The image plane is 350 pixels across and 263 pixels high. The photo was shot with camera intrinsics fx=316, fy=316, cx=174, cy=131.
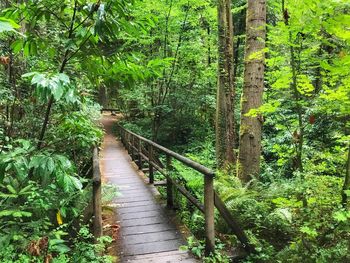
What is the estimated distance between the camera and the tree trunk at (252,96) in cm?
653

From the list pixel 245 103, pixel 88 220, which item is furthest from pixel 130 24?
pixel 245 103

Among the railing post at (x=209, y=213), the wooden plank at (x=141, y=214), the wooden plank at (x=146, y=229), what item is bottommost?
the wooden plank at (x=146, y=229)

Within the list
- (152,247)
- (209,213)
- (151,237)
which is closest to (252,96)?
(209,213)

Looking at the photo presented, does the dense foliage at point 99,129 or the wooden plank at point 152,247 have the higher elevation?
the dense foliage at point 99,129

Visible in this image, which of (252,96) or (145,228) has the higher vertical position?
(252,96)

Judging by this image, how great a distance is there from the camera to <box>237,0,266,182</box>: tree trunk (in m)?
6.53

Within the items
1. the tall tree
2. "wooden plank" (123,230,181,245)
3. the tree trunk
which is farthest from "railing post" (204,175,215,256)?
the tall tree

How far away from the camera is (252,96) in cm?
664

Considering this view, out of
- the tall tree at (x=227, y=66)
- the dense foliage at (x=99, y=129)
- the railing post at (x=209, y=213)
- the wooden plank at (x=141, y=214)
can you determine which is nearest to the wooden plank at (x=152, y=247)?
the dense foliage at (x=99, y=129)

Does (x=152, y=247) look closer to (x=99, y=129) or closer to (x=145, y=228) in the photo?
(x=145, y=228)

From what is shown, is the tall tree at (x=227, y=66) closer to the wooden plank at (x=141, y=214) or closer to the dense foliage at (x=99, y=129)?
the dense foliage at (x=99, y=129)

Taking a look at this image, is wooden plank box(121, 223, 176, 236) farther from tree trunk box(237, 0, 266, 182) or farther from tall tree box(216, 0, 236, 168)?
tall tree box(216, 0, 236, 168)

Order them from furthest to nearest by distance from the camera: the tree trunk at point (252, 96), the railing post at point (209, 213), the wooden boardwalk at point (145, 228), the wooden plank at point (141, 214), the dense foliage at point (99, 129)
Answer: the tree trunk at point (252, 96)
the wooden plank at point (141, 214)
the wooden boardwalk at point (145, 228)
the railing post at point (209, 213)
the dense foliage at point (99, 129)

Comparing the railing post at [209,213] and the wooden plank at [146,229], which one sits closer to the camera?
the railing post at [209,213]
